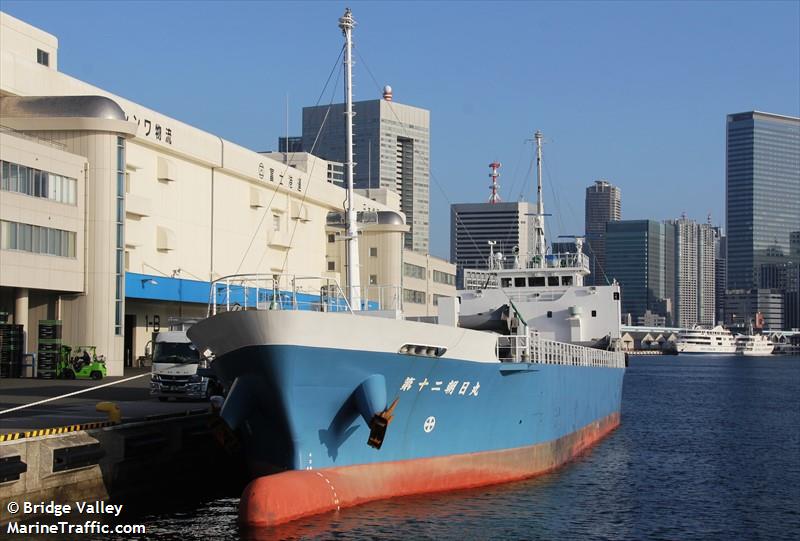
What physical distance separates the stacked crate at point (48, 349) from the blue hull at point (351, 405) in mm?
24723

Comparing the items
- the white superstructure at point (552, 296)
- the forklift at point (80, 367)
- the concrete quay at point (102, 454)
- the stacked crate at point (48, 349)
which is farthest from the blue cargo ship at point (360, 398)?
the stacked crate at point (48, 349)

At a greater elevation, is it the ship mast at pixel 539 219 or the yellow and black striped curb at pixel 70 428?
the ship mast at pixel 539 219

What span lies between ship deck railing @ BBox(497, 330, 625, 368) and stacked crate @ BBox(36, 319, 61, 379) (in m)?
23.5

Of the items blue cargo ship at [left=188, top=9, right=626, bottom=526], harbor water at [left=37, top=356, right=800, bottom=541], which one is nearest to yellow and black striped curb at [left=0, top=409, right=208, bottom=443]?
harbor water at [left=37, top=356, right=800, bottom=541]

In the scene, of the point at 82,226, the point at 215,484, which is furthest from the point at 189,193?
the point at 215,484

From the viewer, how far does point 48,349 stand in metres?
43.4

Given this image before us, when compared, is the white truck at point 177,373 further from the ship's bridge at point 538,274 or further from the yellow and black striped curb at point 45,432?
the ship's bridge at point 538,274

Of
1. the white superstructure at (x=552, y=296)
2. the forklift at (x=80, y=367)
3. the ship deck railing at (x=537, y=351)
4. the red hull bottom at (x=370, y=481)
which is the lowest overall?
the red hull bottom at (x=370, y=481)

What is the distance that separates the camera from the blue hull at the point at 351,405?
19.6m

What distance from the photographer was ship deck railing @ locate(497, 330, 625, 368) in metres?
25.0

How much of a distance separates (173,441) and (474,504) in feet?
25.3

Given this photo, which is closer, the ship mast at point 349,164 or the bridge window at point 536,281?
the ship mast at point 349,164

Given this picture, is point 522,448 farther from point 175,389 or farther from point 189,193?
point 189,193

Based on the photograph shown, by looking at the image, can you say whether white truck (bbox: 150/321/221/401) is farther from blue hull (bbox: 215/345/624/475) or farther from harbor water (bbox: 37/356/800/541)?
blue hull (bbox: 215/345/624/475)
